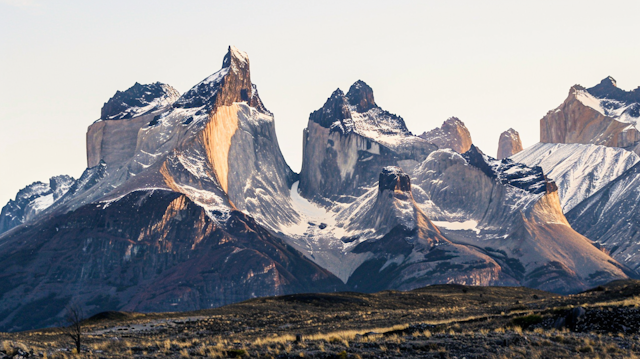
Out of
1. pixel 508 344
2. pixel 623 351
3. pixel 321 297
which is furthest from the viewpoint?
pixel 321 297

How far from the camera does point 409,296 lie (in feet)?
526

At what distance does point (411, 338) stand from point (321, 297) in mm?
101772

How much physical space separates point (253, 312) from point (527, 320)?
68.0m

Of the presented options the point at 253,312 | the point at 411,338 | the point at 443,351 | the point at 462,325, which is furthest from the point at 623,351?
the point at 253,312

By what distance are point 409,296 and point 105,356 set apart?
111 m

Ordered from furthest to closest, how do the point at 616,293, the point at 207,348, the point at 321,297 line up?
the point at 321,297
the point at 616,293
the point at 207,348

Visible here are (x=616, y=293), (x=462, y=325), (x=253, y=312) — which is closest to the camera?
(x=462, y=325)

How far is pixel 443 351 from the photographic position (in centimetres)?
5134

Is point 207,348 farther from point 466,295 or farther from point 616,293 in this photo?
point 466,295

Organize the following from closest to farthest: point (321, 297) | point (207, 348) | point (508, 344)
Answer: point (508, 344)
point (207, 348)
point (321, 297)

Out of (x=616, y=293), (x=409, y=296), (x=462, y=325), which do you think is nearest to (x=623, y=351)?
(x=462, y=325)

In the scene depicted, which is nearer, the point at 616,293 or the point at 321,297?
the point at 616,293

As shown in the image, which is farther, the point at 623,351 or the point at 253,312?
the point at 253,312

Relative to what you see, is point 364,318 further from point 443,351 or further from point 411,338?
point 443,351
